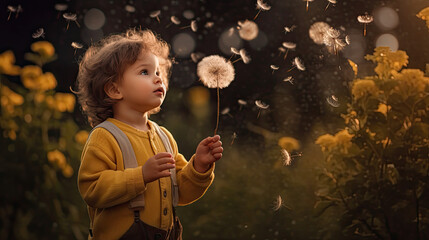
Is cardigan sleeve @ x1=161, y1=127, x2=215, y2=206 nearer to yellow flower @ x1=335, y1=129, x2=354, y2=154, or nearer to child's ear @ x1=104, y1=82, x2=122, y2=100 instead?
child's ear @ x1=104, y1=82, x2=122, y2=100

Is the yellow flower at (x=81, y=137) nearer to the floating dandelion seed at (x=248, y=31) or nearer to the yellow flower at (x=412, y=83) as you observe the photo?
the floating dandelion seed at (x=248, y=31)

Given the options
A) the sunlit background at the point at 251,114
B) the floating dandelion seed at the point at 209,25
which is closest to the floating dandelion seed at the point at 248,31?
the sunlit background at the point at 251,114

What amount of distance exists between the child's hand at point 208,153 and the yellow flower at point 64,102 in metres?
1.56

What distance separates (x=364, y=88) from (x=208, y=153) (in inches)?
39.1

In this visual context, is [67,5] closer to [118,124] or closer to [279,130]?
[279,130]

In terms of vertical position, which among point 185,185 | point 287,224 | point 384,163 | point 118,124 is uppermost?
point 118,124

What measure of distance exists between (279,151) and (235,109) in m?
0.61

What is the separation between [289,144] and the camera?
113 inches

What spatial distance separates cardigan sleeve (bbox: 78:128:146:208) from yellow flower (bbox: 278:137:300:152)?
5.04 feet

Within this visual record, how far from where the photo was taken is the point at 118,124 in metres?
1.62

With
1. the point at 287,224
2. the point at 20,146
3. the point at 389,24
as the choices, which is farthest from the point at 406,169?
the point at 20,146

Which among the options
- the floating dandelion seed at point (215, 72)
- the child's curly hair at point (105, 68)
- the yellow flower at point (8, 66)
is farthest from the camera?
the yellow flower at point (8, 66)

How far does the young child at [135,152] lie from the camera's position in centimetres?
146

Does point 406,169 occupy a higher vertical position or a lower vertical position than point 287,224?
higher
